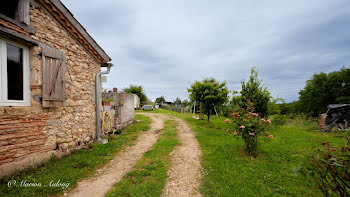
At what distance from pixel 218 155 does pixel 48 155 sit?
5698 millimetres

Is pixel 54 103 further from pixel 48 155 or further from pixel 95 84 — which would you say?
pixel 95 84

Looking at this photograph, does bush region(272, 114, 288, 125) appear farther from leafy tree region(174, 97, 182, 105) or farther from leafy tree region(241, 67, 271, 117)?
leafy tree region(174, 97, 182, 105)

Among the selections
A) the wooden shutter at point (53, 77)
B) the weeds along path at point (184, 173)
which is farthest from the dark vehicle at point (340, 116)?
the wooden shutter at point (53, 77)

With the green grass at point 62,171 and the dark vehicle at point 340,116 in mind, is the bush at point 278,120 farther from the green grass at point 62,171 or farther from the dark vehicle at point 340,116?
the green grass at point 62,171

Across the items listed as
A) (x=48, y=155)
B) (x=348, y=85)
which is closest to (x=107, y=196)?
(x=48, y=155)

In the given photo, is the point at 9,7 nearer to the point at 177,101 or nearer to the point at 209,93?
the point at 209,93

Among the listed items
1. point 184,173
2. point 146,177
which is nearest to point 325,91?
point 184,173

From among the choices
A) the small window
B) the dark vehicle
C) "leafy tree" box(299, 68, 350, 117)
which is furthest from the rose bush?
"leafy tree" box(299, 68, 350, 117)

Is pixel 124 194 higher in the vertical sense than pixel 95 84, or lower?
lower

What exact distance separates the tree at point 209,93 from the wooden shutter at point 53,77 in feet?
33.2

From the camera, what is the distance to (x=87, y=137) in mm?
5625

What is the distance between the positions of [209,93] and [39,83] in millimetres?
11198

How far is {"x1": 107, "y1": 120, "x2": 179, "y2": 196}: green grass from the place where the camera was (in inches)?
118

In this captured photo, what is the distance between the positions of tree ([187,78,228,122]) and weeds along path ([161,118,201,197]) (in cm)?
714
